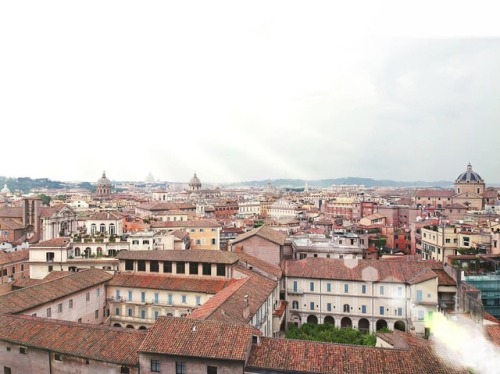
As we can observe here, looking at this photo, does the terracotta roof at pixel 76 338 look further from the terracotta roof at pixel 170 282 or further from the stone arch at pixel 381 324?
the stone arch at pixel 381 324

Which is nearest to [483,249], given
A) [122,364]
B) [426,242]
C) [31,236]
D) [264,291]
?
[426,242]

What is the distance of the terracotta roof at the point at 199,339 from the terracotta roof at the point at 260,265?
58.1 feet

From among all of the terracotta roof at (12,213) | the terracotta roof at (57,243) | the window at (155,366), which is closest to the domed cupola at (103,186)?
the terracotta roof at (12,213)

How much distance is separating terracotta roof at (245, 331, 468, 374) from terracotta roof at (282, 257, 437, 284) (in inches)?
755

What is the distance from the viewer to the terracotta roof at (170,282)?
36312mm

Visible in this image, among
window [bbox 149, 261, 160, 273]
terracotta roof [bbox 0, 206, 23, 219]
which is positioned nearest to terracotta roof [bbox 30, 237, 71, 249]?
window [bbox 149, 261, 160, 273]

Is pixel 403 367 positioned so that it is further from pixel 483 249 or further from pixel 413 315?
pixel 483 249

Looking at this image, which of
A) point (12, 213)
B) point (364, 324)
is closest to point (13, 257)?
point (12, 213)

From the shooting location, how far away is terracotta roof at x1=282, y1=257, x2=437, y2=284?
40031 mm

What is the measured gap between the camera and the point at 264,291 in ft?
106

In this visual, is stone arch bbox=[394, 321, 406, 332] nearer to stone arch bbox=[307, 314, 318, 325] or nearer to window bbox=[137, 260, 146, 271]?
stone arch bbox=[307, 314, 318, 325]

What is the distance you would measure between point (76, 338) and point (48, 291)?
10.5 metres

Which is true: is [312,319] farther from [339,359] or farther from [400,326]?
[339,359]

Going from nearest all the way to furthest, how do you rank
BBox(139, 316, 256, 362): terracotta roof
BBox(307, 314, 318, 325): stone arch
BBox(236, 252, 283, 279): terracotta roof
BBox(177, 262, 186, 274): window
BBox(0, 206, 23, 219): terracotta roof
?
1. BBox(139, 316, 256, 362): terracotta roof
2. BBox(177, 262, 186, 274): window
3. BBox(236, 252, 283, 279): terracotta roof
4. BBox(307, 314, 318, 325): stone arch
5. BBox(0, 206, 23, 219): terracotta roof
